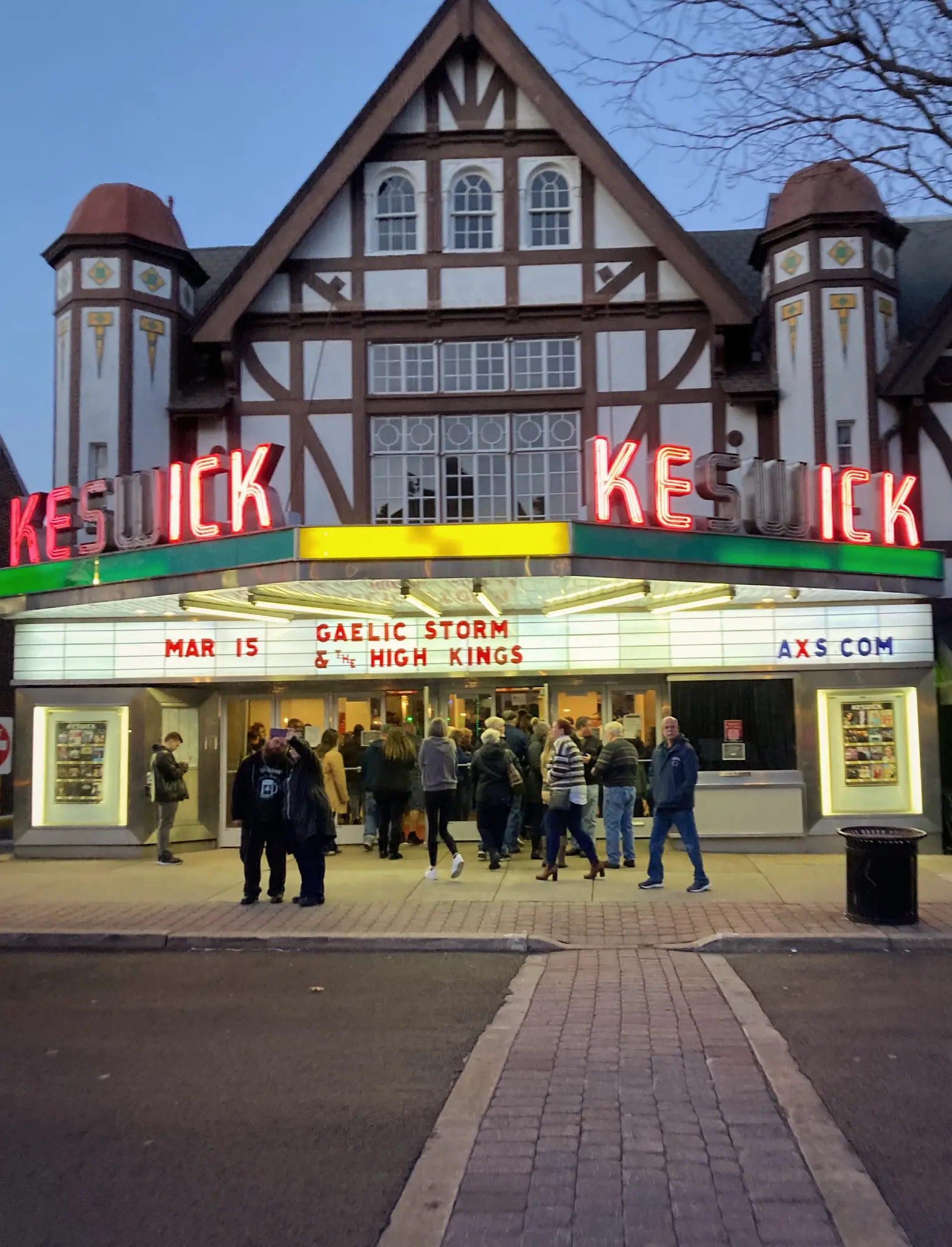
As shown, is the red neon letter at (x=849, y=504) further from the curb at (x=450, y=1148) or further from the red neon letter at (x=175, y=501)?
the curb at (x=450, y=1148)

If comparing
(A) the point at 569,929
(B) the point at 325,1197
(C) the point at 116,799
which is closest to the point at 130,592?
(C) the point at 116,799

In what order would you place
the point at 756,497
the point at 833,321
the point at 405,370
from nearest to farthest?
the point at 756,497, the point at 833,321, the point at 405,370

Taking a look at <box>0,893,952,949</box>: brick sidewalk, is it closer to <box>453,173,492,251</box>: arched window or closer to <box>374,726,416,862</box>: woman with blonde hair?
<box>374,726,416,862</box>: woman with blonde hair

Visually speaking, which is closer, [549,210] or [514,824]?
[514,824]

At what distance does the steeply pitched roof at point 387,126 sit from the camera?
659 inches

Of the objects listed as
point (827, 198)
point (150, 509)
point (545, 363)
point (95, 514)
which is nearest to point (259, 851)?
point (150, 509)

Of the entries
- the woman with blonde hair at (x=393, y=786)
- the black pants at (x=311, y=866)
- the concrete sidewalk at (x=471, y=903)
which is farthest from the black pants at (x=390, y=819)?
the black pants at (x=311, y=866)

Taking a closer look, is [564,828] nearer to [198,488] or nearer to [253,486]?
[253,486]

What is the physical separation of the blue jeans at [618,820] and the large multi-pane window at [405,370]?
6968 mm

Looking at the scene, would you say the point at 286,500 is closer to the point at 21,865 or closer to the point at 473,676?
the point at 473,676

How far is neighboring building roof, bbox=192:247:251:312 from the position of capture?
19.4 meters

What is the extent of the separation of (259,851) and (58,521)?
551 cm

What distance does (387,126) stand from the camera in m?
17.0

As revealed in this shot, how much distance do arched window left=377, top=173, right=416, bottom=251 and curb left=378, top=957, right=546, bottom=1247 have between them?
507 inches
